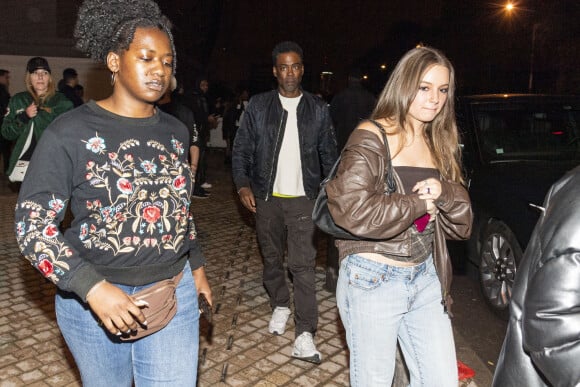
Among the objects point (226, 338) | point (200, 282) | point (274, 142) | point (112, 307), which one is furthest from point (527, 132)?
point (112, 307)

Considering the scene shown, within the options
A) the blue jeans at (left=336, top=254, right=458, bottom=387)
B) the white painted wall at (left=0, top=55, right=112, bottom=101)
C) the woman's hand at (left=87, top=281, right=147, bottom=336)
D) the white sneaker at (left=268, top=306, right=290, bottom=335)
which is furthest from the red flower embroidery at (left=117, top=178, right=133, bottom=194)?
the white painted wall at (left=0, top=55, right=112, bottom=101)

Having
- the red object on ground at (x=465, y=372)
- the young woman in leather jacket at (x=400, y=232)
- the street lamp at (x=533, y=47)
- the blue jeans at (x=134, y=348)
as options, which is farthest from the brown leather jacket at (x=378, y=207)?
the street lamp at (x=533, y=47)

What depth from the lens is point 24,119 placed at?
5.73m

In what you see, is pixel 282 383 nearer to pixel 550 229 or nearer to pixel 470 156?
pixel 550 229

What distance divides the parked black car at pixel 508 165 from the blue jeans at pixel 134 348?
11.3 ft

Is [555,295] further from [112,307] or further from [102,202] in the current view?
[102,202]

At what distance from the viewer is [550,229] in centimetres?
159

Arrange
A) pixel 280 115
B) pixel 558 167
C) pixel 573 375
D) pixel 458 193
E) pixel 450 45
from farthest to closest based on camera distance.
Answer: pixel 450 45 < pixel 558 167 < pixel 280 115 < pixel 458 193 < pixel 573 375

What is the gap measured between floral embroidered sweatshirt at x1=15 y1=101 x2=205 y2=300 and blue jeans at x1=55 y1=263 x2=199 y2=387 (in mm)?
155

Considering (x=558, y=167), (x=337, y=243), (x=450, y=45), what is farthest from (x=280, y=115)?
(x=450, y=45)

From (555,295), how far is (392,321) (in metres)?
1.15

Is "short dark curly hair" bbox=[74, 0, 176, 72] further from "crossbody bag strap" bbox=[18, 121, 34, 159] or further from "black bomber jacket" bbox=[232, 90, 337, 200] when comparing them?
"crossbody bag strap" bbox=[18, 121, 34, 159]

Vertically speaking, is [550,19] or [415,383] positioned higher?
[550,19]

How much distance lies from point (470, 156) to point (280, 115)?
2.46 meters
